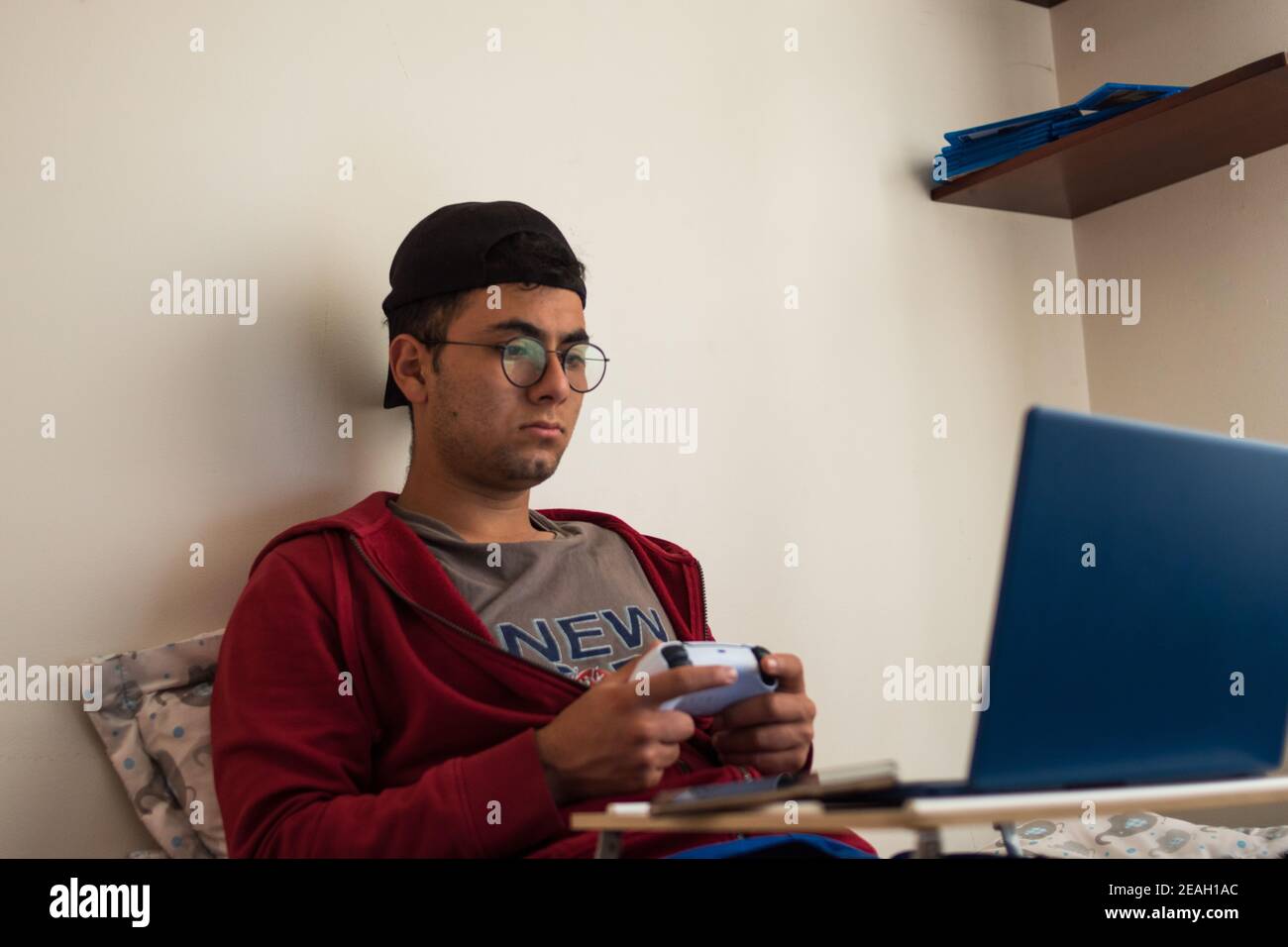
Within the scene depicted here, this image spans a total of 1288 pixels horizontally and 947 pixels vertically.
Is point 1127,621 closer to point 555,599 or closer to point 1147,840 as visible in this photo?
point 555,599

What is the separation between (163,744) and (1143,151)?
190 centimetres

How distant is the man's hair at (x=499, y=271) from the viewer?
155 cm

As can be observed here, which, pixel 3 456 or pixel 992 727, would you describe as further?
pixel 3 456

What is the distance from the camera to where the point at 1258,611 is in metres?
0.99

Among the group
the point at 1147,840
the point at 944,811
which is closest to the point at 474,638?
the point at 944,811

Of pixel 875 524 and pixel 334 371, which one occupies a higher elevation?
pixel 334 371

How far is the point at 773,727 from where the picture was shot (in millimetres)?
1232

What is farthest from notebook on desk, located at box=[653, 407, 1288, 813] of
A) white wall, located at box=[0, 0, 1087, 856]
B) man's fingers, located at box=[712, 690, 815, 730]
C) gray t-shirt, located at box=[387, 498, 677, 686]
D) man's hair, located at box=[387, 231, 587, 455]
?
white wall, located at box=[0, 0, 1087, 856]

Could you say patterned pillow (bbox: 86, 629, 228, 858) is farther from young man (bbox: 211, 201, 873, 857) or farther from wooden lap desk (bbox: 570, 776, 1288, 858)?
wooden lap desk (bbox: 570, 776, 1288, 858)

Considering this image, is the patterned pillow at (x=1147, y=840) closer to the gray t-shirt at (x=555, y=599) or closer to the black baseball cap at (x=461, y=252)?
the gray t-shirt at (x=555, y=599)

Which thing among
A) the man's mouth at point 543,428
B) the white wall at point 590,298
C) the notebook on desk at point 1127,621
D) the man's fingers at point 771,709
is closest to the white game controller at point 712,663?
the man's fingers at point 771,709

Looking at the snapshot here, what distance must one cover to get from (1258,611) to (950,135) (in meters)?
1.58
